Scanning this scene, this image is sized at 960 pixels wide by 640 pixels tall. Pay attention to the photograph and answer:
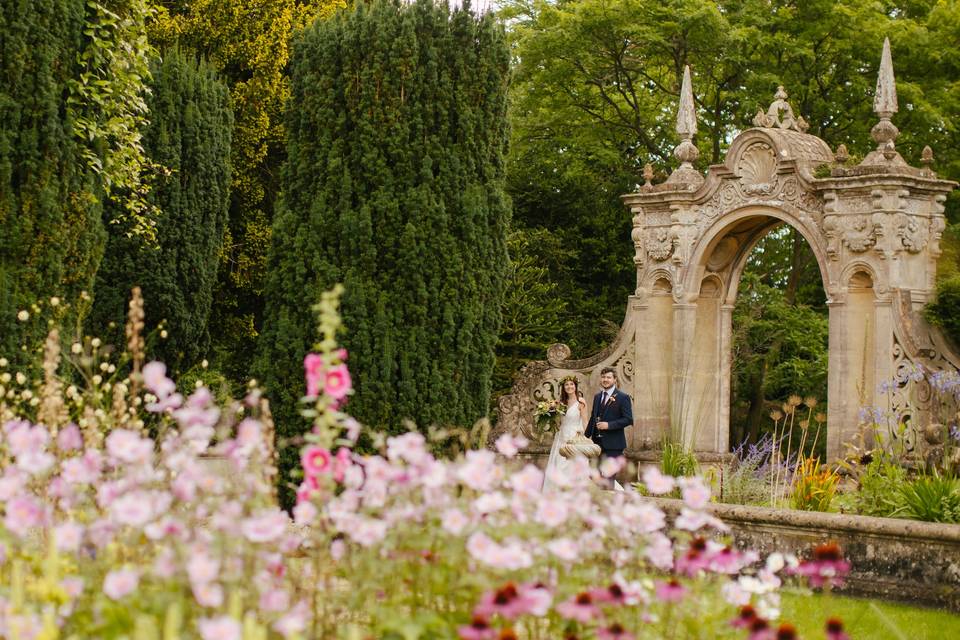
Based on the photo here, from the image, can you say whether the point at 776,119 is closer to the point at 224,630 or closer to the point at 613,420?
the point at 613,420

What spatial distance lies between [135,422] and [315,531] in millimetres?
2073

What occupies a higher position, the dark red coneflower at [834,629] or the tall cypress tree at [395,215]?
the tall cypress tree at [395,215]

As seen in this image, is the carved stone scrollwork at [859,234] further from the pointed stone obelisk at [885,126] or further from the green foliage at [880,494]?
the green foliage at [880,494]

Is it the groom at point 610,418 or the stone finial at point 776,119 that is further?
the stone finial at point 776,119

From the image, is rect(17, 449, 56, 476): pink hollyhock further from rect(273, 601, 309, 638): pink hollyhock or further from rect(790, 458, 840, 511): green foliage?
rect(790, 458, 840, 511): green foliage

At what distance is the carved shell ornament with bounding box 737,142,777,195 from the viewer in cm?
1285

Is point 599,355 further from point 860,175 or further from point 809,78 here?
point 809,78

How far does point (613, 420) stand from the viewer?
11.3m

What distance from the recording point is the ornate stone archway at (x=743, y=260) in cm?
1191

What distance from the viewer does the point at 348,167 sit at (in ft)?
33.2

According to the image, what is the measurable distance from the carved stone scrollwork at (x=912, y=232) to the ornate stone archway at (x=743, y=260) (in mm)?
11

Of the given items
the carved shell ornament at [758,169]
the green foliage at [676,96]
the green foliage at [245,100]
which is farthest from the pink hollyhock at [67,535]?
the green foliage at [676,96]

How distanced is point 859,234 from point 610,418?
294 centimetres

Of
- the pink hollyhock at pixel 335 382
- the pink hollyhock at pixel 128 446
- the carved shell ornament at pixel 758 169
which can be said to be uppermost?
the carved shell ornament at pixel 758 169
